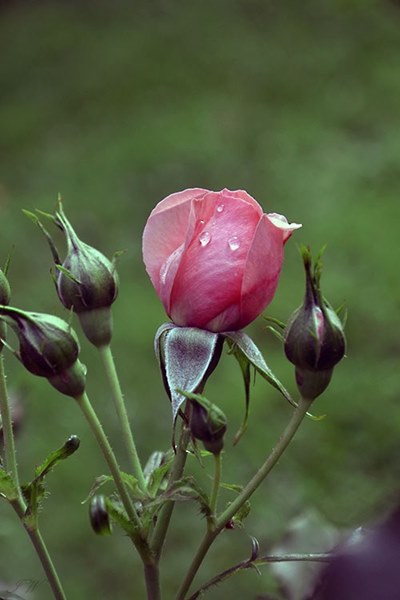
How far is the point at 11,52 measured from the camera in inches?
210

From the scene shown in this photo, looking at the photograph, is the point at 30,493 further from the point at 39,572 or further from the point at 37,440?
the point at 37,440

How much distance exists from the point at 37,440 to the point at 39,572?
53 centimetres

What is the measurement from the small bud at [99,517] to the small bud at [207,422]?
0.09 meters

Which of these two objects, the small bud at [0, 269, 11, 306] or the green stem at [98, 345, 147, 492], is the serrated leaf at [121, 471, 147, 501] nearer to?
the green stem at [98, 345, 147, 492]

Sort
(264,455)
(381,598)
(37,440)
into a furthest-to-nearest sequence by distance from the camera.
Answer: (37,440) → (264,455) → (381,598)

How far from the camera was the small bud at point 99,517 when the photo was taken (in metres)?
0.64

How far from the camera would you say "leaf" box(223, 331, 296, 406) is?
2.02 feet

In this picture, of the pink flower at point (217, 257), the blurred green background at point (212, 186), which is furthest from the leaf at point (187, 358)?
the blurred green background at point (212, 186)

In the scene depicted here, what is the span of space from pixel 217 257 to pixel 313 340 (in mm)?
A: 91

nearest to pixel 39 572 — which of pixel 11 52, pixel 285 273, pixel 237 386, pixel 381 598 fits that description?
pixel 237 386

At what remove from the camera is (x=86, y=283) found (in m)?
0.67

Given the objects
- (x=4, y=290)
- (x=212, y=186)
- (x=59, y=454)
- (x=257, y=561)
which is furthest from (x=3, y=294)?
(x=212, y=186)

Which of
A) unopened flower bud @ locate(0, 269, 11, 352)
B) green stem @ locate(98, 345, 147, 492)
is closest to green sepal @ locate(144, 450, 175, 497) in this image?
green stem @ locate(98, 345, 147, 492)

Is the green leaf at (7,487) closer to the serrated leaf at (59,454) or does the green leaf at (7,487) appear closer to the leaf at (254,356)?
the serrated leaf at (59,454)
